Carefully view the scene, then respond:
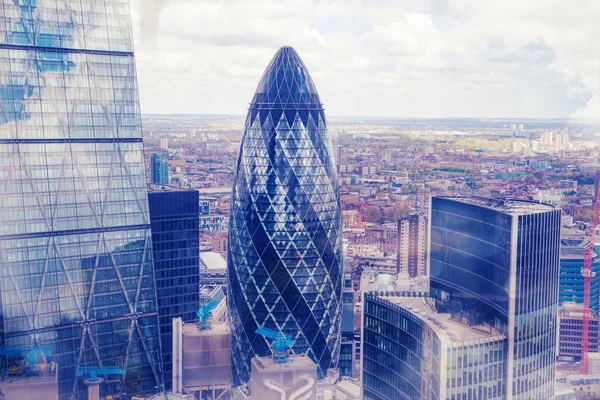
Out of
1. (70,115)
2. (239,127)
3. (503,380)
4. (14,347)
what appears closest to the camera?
(503,380)

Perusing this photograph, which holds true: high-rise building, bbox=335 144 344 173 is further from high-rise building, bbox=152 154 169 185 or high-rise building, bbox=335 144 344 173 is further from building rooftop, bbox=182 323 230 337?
building rooftop, bbox=182 323 230 337

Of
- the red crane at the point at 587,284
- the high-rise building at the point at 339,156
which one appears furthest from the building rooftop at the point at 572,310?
the high-rise building at the point at 339,156

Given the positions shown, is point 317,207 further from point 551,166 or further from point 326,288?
point 551,166

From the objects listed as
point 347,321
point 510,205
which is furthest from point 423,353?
point 347,321

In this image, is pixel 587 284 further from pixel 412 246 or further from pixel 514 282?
pixel 514 282

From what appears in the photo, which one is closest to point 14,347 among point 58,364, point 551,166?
point 58,364
